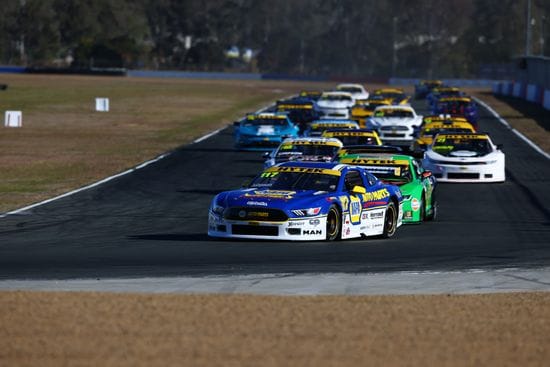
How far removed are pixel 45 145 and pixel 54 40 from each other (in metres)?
130

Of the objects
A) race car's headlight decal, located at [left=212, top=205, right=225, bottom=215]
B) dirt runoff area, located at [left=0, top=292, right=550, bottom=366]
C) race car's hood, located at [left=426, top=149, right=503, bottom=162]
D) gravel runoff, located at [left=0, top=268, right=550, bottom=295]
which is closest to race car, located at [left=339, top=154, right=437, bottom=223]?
race car's headlight decal, located at [left=212, top=205, right=225, bottom=215]

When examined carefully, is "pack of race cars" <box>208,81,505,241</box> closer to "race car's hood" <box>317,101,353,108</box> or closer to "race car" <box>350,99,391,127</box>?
"race car" <box>350,99,391,127</box>

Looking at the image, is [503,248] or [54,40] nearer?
[503,248]

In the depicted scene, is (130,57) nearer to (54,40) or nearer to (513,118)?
(54,40)

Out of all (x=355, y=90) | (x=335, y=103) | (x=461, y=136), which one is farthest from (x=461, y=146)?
(x=355, y=90)

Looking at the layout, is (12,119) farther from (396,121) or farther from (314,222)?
(314,222)

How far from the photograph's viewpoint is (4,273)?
55.3 ft

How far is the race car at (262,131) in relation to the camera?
4512 cm

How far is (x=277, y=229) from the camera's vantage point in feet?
67.1

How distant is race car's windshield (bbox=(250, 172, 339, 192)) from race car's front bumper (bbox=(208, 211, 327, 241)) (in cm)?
93

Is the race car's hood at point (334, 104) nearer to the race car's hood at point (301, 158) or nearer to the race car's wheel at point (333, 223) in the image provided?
the race car's hood at point (301, 158)

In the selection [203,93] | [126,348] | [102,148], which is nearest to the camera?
[126,348]

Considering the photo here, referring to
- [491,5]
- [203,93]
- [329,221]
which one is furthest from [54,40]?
[329,221]

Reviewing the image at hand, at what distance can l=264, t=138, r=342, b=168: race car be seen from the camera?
3203cm
